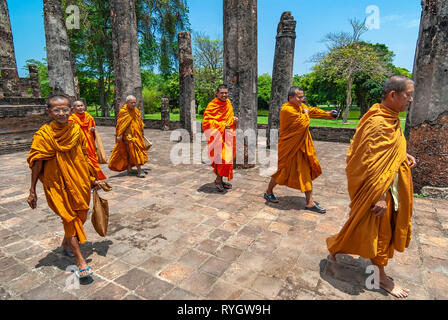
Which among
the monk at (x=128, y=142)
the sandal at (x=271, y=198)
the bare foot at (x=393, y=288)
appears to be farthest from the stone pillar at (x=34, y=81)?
the bare foot at (x=393, y=288)

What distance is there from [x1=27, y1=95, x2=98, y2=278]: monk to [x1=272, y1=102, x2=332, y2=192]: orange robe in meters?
2.89

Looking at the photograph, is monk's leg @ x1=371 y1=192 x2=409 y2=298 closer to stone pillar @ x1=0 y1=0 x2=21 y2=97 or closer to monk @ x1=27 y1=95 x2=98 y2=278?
monk @ x1=27 y1=95 x2=98 y2=278

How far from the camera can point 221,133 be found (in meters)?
4.88

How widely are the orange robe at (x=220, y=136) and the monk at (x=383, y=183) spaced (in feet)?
9.05

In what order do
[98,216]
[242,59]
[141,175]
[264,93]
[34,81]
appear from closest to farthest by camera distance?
[98,216]
[141,175]
[242,59]
[34,81]
[264,93]

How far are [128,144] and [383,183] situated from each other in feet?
18.0

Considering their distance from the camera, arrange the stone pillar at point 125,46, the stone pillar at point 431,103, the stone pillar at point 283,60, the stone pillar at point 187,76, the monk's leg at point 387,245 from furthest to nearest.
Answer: the stone pillar at point 187,76 → the stone pillar at point 125,46 → the stone pillar at point 283,60 → the stone pillar at point 431,103 → the monk's leg at point 387,245

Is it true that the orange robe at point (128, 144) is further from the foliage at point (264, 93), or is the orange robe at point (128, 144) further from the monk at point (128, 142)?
the foliage at point (264, 93)

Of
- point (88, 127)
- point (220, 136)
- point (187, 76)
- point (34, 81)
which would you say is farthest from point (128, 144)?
point (34, 81)

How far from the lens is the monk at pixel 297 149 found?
3924 millimetres

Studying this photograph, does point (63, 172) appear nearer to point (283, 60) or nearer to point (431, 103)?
point (431, 103)

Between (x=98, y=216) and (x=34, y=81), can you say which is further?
(x=34, y=81)

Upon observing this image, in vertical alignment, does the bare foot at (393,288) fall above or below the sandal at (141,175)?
below

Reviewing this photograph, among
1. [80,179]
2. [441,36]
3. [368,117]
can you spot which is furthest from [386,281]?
[441,36]
